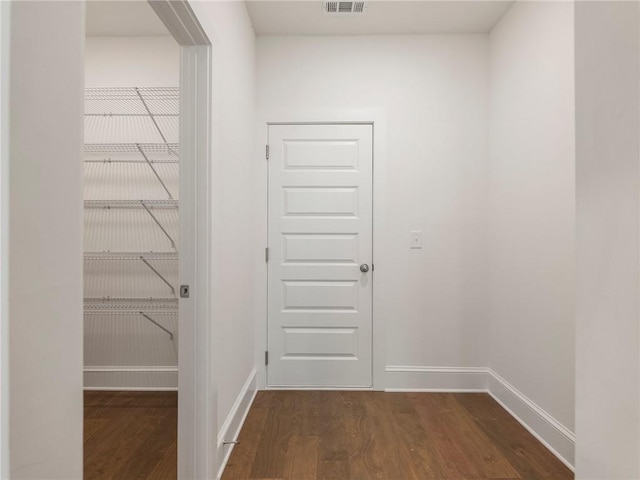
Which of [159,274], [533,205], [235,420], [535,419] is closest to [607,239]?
[533,205]

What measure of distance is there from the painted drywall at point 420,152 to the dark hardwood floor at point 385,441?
0.40m

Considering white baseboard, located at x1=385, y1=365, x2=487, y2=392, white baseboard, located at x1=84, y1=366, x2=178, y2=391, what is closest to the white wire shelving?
white baseboard, located at x1=84, y1=366, x2=178, y2=391

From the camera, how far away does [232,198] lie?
205 cm

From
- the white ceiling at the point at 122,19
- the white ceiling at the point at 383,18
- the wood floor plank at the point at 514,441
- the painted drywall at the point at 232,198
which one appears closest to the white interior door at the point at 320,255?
the painted drywall at the point at 232,198

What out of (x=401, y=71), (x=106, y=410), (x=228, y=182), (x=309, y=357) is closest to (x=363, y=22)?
(x=401, y=71)

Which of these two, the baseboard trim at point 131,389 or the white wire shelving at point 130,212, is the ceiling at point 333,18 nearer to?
the white wire shelving at point 130,212

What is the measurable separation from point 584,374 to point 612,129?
0.55 meters

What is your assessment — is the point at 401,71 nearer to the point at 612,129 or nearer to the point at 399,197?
the point at 399,197

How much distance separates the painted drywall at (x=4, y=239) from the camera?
1.74 feet

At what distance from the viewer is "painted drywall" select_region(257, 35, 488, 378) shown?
2.73m

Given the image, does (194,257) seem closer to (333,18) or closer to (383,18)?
(333,18)

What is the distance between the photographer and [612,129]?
0.73 meters

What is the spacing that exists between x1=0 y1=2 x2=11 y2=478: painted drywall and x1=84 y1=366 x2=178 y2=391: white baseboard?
2.36 meters

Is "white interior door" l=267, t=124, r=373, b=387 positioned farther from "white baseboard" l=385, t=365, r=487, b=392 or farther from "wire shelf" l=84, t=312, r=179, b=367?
"wire shelf" l=84, t=312, r=179, b=367
